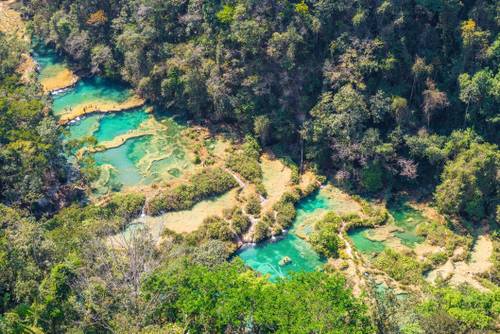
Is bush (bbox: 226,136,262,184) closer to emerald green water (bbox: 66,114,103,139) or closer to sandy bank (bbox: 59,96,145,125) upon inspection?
sandy bank (bbox: 59,96,145,125)

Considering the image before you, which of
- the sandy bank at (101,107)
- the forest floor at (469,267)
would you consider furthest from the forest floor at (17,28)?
the forest floor at (469,267)

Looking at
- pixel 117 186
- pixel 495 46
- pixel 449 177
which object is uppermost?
pixel 495 46

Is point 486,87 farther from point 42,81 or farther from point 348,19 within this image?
point 42,81

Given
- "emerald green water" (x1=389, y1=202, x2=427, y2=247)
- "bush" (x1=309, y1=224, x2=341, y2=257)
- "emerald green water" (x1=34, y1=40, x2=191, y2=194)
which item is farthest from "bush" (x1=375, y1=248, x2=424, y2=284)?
"emerald green water" (x1=34, y1=40, x2=191, y2=194)

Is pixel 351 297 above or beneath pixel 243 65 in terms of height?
beneath

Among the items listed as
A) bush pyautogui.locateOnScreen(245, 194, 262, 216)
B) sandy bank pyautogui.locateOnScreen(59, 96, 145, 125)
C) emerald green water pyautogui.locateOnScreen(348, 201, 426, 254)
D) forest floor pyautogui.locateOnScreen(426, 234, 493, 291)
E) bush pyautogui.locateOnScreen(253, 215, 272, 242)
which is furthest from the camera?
sandy bank pyautogui.locateOnScreen(59, 96, 145, 125)

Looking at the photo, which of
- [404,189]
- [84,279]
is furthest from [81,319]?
[404,189]
